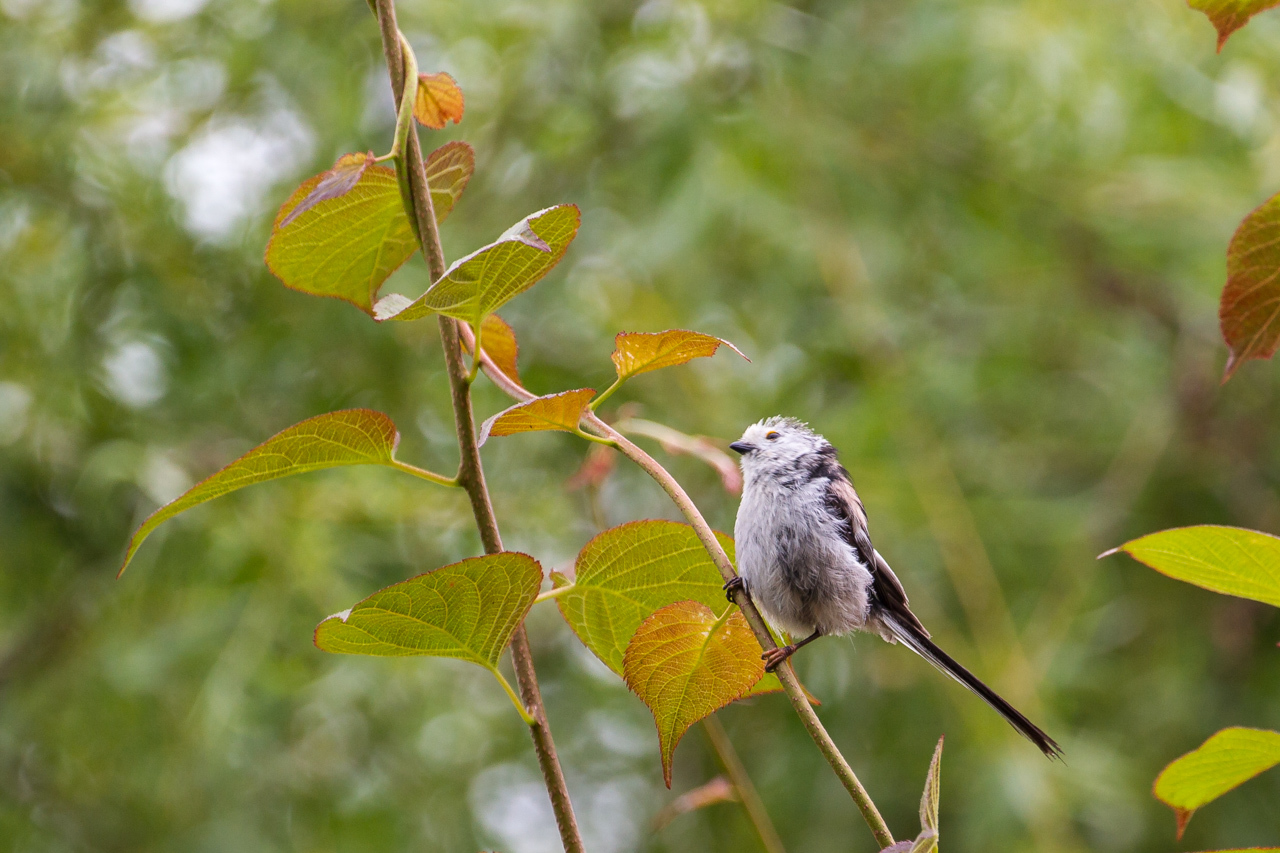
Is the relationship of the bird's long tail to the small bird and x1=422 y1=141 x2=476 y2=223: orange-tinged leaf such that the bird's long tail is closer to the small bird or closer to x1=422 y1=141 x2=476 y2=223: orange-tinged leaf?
the small bird

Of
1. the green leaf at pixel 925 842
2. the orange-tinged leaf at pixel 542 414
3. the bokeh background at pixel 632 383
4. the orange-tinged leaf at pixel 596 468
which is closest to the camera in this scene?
the green leaf at pixel 925 842

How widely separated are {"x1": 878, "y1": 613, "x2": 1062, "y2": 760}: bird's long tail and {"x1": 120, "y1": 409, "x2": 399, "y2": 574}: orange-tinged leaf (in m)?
1.09

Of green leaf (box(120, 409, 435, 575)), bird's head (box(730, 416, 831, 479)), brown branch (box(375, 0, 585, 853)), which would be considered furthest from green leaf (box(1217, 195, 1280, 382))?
bird's head (box(730, 416, 831, 479))

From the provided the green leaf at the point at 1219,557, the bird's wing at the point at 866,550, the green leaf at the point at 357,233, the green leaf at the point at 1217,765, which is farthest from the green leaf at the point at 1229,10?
the bird's wing at the point at 866,550

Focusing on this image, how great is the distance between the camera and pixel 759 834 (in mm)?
1626

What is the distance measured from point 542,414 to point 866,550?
1.53 meters

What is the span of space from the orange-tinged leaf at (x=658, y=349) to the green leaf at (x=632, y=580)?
176mm

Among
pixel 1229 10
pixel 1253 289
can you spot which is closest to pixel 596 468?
pixel 1253 289

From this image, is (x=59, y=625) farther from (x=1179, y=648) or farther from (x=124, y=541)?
(x=1179, y=648)

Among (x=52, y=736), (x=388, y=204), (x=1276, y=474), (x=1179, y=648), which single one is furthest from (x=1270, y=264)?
(x=52, y=736)

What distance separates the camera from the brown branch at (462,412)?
1035mm

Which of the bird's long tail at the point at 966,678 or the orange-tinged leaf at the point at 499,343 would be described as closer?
the orange-tinged leaf at the point at 499,343

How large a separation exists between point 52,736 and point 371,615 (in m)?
4.79

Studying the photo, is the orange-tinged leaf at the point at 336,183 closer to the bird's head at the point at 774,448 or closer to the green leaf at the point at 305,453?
the green leaf at the point at 305,453
